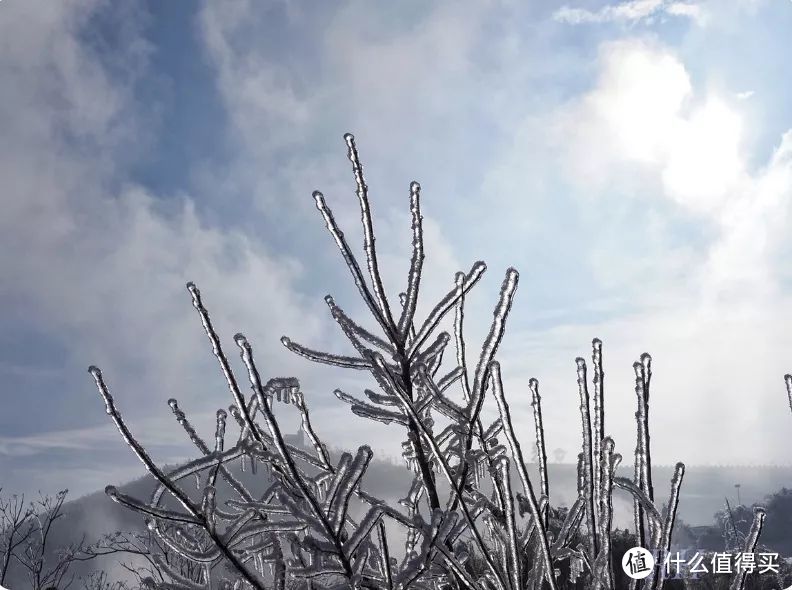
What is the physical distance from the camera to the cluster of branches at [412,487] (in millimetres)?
1720

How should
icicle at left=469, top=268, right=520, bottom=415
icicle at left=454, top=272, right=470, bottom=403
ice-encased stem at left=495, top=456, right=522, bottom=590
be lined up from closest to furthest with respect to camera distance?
icicle at left=469, top=268, right=520, bottom=415, ice-encased stem at left=495, top=456, right=522, bottom=590, icicle at left=454, top=272, right=470, bottom=403

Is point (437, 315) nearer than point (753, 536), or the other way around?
point (437, 315)

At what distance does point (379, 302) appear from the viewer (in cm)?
196

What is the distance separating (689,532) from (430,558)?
35.1 meters

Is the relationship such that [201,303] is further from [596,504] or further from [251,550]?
[596,504]

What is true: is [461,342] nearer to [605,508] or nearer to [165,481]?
[605,508]

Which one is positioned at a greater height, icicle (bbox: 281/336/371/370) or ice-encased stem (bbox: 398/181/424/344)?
ice-encased stem (bbox: 398/181/424/344)

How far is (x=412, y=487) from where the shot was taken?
235 centimetres

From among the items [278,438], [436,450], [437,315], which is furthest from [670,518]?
[278,438]

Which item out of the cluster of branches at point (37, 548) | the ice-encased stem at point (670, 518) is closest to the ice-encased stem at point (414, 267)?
the ice-encased stem at point (670, 518)

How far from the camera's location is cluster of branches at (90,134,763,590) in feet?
5.64

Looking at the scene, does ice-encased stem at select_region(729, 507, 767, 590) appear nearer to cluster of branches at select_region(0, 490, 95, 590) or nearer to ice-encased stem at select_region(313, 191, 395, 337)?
ice-encased stem at select_region(313, 191, 395, 337)

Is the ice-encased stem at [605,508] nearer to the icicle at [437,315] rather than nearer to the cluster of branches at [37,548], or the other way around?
the icicle at [437,315]

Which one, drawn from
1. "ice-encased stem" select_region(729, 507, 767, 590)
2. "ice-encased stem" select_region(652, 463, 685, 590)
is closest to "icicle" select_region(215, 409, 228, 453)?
"ice-encased stem" select_region(652, 463, 685, 590)
